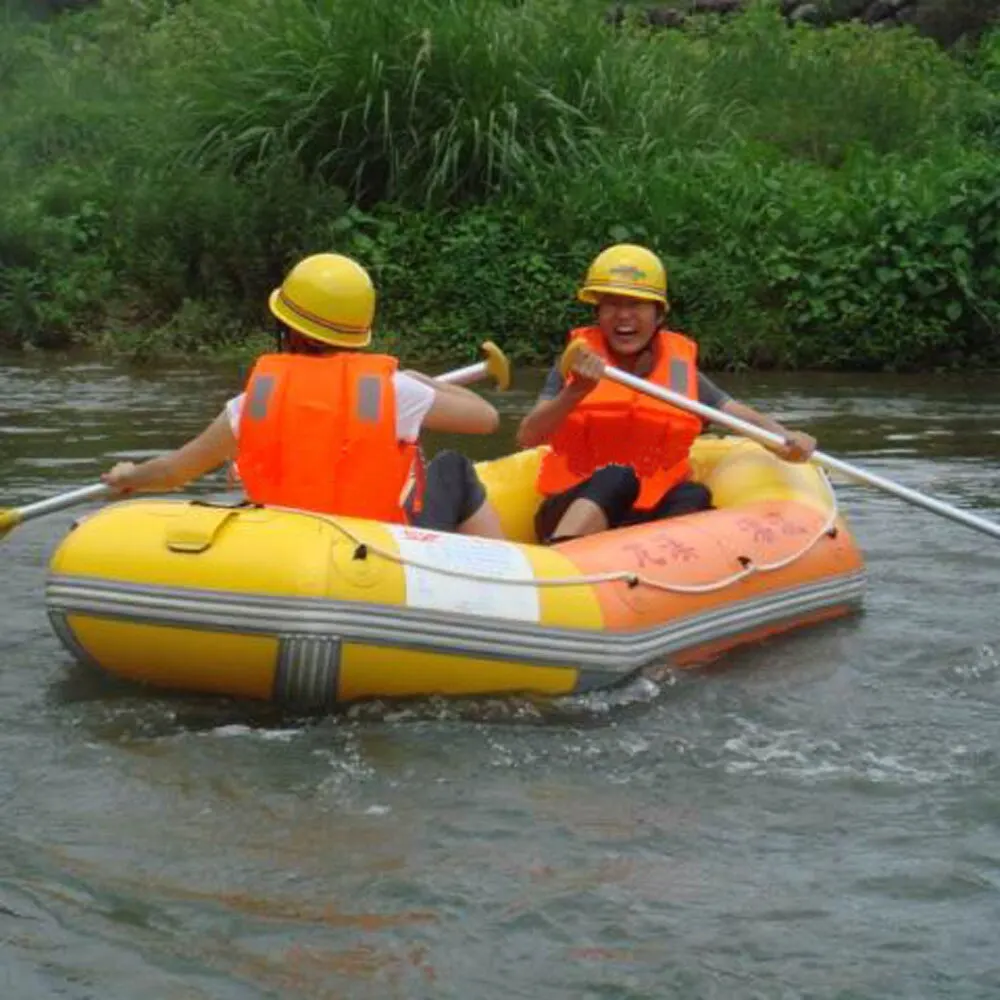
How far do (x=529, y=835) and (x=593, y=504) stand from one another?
216cm

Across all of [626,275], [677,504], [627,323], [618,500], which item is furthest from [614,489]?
[626,275]

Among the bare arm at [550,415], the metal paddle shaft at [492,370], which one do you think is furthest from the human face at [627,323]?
the metal paddle shaft at [492,370]

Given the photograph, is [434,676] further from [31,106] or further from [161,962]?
[31,106]

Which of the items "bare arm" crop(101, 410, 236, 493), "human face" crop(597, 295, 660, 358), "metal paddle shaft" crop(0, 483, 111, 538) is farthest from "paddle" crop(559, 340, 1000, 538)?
"metal paddle shaft" crop(0, 483, 111, 538)

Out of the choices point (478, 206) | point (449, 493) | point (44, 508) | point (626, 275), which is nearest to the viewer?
point (44, 508)

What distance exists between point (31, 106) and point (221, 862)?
12934 millimetres

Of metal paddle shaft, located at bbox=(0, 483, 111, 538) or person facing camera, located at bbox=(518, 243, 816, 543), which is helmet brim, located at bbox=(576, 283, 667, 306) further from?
metal paddle shaft, located at bbox=(0, 483, 111, 538)

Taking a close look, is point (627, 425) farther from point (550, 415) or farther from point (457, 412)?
point (457, 412)

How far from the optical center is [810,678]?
5695 millimetres

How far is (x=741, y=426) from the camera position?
6449 millimetres

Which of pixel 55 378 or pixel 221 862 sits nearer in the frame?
pixel 221 862

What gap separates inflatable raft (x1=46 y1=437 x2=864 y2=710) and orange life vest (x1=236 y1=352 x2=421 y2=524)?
17cm

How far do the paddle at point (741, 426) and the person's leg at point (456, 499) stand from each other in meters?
0.51

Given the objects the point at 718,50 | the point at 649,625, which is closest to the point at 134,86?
the point at 718,50
